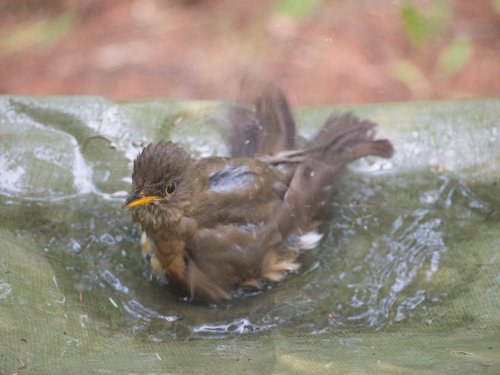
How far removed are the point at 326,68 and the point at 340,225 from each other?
4.29m

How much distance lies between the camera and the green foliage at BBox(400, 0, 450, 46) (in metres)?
8.76

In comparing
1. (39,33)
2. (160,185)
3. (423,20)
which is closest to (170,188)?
(160,185)

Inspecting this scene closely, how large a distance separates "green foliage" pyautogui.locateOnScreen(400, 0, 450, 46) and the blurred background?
0.04ft

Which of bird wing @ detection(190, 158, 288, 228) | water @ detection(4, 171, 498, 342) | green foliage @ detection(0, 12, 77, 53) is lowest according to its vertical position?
water @ detection(4, 171, 498, 342)

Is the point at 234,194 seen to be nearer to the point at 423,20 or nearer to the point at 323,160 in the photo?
the point at 323,160

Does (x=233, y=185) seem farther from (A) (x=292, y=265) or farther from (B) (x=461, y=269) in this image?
(B) (x=461, y=269)

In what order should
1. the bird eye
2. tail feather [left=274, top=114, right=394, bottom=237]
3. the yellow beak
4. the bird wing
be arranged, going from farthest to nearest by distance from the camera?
tail feather [left=274, top=114, right=394, bottom=237] < the bird wing < the bird eye < the yellow beak

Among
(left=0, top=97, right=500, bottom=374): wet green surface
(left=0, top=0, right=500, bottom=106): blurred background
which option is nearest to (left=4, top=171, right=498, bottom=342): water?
(left=0, top=97, right=500, bottom=374): wet green surface

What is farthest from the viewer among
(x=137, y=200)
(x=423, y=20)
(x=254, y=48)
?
(x=254, y=48)

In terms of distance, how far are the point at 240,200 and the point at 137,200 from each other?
2.25ft

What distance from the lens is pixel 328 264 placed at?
4.59m

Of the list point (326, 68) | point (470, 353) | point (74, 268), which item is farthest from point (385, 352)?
point (326, 68)

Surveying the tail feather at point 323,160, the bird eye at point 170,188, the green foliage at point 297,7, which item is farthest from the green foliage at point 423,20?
the bird eye at point 170,188

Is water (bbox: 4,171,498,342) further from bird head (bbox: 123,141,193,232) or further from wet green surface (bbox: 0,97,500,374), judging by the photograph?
bird head (bbox: 123,141,193,232)
